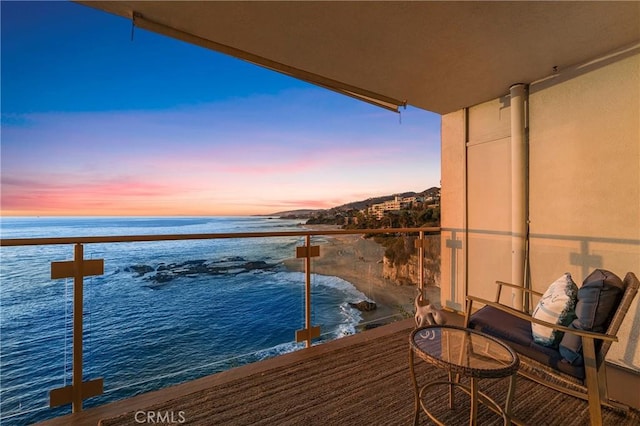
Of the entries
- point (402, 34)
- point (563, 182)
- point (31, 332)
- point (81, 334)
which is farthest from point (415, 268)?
point (31, 332)

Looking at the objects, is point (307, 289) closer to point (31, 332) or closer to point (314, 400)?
point (314, 400)

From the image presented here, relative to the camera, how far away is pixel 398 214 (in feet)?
15.7

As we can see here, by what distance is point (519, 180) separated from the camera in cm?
279

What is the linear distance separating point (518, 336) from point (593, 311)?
1.32ft

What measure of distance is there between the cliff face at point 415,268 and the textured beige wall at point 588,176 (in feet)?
3.49

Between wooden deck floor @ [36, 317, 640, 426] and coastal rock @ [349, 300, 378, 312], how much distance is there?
641mm

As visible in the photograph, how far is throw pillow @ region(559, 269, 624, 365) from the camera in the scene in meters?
1.35

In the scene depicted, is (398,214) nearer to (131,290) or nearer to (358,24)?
(358,24)

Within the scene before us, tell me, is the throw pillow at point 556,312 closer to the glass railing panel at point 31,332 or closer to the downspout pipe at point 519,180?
the downspout pipe at point 519,180

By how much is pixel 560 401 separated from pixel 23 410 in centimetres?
323

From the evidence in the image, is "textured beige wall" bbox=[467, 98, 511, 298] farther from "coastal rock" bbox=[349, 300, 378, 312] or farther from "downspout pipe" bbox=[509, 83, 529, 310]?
"coastal rock" bbox=[349, 300, 378, 312]

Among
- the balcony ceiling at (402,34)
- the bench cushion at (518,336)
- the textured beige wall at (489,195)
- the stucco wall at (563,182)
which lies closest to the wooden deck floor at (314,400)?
the bench cushion at (518,336)

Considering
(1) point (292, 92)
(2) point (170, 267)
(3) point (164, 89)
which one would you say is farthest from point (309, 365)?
(3) point (164, 89)

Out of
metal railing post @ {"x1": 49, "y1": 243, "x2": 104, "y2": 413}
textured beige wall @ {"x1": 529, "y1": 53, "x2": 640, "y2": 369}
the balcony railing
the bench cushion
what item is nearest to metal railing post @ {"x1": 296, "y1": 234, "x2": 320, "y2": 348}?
the balcony railing
